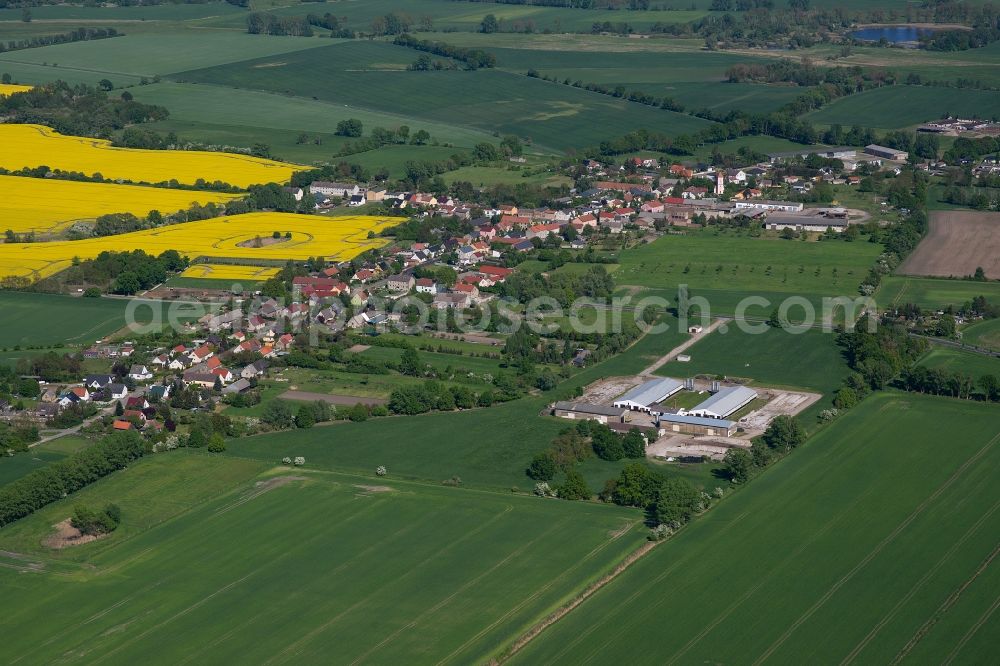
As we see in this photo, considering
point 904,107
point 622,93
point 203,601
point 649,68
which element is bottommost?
point 203,601

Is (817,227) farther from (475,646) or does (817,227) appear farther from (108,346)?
(475,646)

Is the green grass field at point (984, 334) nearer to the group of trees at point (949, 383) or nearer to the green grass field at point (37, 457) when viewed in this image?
the group of trees at point (949, 383)

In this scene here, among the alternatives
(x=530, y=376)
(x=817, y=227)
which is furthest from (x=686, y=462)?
(x=817, y=227)

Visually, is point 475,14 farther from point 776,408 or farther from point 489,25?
point 776,408

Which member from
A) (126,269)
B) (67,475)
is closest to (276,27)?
(126,269)

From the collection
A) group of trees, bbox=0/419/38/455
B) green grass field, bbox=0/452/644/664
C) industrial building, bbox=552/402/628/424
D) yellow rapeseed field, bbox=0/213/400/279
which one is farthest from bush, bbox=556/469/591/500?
yellow rapeseed field, bbox=0/213/400/279

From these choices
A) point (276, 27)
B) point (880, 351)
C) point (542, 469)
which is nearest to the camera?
point (542, 469)

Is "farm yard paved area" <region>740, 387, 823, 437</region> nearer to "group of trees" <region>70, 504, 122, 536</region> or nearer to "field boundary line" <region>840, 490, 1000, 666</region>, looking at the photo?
"field boundary line" <region>840, 490, 1000, 666</region>
